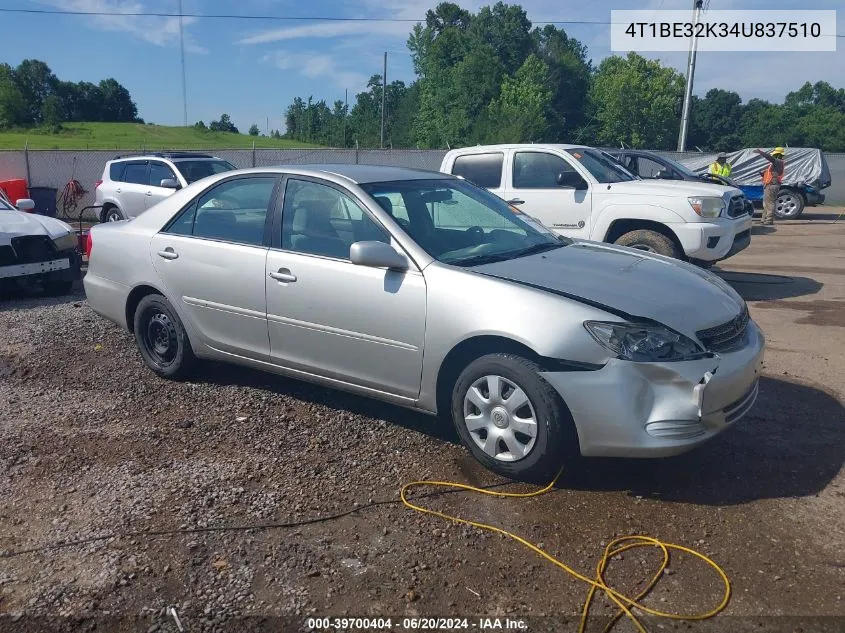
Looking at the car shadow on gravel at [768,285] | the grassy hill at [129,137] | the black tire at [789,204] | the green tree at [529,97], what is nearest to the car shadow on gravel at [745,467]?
the car shadow on gravel at [768,285]

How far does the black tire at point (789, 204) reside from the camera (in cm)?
2131

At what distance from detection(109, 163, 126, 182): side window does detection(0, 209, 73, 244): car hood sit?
6337 millimetres

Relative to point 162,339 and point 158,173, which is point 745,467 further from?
point 158,173

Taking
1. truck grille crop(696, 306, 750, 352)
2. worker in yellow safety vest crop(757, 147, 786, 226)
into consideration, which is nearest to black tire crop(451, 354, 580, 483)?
truck grille crop(696, 306, 750, 352)

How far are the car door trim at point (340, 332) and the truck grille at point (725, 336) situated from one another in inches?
59.0

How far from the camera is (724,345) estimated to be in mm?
3990

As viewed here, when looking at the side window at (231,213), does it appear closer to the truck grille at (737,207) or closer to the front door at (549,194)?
the front door at (549,194)

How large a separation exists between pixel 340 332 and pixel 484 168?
608cm

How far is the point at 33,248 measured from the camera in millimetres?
8609

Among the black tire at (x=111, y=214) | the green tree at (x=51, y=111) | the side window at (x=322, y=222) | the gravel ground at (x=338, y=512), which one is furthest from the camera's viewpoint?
the green tree at (x=51, y=111)

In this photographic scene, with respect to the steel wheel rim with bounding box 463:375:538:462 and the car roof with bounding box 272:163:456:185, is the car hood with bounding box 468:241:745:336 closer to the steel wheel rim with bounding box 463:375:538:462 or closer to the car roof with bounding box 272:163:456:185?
the steel wheel rim with bounding box 463:375:538:462

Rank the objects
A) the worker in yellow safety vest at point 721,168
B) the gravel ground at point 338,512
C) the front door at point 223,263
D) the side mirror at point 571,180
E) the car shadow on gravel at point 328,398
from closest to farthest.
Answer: the gravel ground at point 338,512 < the car shadow on gravel at point 328,398 < the front door at point 223,263 < the side mirror at point 571,180 < the worker in yellow safety vest at point 721,168

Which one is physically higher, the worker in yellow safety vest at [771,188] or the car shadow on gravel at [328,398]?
the worker in yellow safety vest at [771,188]

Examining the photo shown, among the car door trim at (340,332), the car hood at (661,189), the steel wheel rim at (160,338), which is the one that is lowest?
the steel wheel rim at (160,338)
